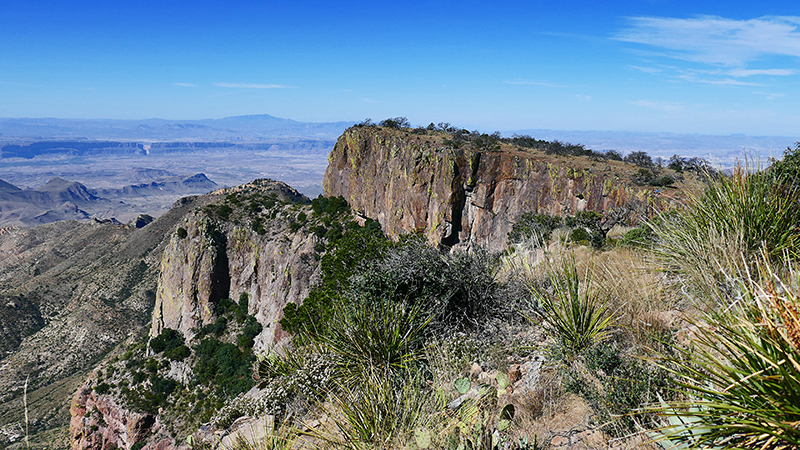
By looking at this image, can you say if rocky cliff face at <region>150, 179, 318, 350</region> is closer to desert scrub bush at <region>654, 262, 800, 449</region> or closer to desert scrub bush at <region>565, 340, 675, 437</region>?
desert scrub bush at <region>565, 340, 675, 437</region>

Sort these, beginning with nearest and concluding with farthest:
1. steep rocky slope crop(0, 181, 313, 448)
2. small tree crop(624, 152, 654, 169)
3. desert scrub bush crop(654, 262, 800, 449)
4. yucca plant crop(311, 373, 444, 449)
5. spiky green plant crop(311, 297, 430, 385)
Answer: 1. desert scrub bush crop(654, 262, 800, 449)
2. yucca plant crop(311, 373, 444, 449)
3. spiky green plant crop(311, 297, 430, 385)
4. small tree crop(624, 152, 654, 169)
5. steep rocky slope crop(0, 181, 313, 448)

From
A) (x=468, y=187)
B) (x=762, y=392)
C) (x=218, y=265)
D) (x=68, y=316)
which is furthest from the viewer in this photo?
(x=68, y=316)

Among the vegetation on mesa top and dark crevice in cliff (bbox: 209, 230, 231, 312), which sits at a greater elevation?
the vegetation on mesa top

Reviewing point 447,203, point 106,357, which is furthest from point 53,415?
point 447,203

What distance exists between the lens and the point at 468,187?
34.5m

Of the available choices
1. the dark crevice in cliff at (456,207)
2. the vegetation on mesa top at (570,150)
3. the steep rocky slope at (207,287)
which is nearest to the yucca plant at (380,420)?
the vegetation on mesa top at (570,150)

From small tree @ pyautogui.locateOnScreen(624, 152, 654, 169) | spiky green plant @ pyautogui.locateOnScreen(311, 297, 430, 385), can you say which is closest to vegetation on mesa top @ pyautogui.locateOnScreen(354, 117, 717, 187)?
small tree @ pyautogui.locateOnScreen(624, 152, 654, 169)

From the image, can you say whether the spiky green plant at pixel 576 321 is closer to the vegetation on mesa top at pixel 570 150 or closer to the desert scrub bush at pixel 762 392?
the desert scrub bush at pixel 762 392

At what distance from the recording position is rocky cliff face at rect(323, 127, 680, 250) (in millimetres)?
26578

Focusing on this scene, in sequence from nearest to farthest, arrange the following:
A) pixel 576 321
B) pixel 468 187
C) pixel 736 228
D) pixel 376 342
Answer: pixel 576 321 → pixel 736 228 → pixel 376 342 → pixel 468 187

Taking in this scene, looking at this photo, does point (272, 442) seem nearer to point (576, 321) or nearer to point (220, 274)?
point (576, 321)

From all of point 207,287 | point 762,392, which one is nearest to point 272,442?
point 762,392

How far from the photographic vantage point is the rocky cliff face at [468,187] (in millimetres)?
26578

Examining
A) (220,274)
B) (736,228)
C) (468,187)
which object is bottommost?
(220,274)
